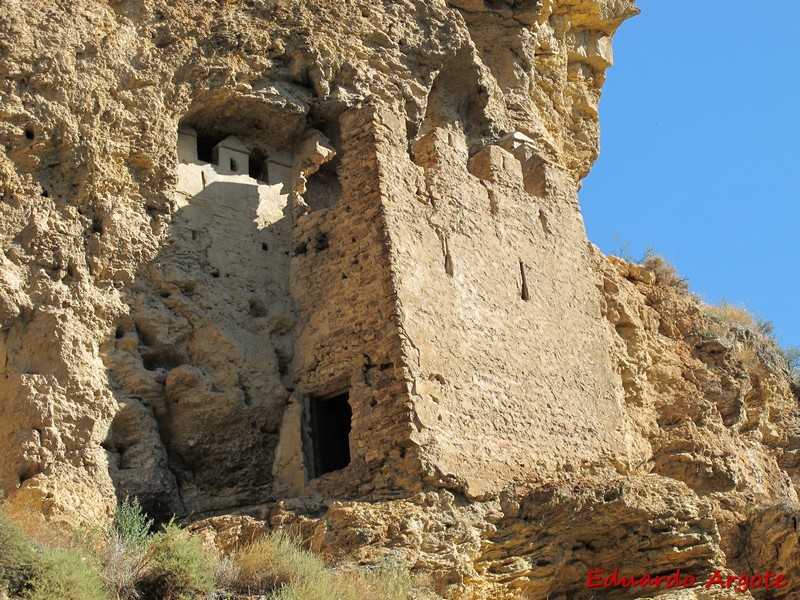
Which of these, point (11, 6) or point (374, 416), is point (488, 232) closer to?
point (374, 416)

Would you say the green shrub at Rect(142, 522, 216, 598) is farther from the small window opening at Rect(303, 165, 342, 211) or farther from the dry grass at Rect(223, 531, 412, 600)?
the small window opening at Rect(303, 165, 342, 211)

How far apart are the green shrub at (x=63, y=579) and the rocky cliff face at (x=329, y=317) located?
2051mm

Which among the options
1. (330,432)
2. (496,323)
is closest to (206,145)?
(330,432)

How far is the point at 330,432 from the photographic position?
524 inches

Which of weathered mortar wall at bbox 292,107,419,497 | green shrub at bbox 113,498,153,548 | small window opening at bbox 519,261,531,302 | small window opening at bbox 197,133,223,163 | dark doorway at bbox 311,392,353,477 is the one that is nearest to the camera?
green shrub at bbox 113,498,153,548

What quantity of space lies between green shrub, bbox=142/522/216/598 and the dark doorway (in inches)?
125

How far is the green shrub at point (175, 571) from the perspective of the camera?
Answer: 9477mm

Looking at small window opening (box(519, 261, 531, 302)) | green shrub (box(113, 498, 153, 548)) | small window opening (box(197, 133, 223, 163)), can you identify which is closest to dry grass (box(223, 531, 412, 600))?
A: green shrub (box(113, 498, 153, 548))

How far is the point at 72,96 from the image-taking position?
13.0m

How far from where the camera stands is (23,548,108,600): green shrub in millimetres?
8656

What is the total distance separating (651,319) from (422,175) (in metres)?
5.16

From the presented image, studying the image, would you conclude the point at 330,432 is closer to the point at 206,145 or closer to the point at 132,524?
the point at 132,524

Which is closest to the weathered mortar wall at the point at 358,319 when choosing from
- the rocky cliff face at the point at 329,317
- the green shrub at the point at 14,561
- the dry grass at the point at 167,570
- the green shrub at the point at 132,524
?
the rocky cliff face at the point at 329,317
